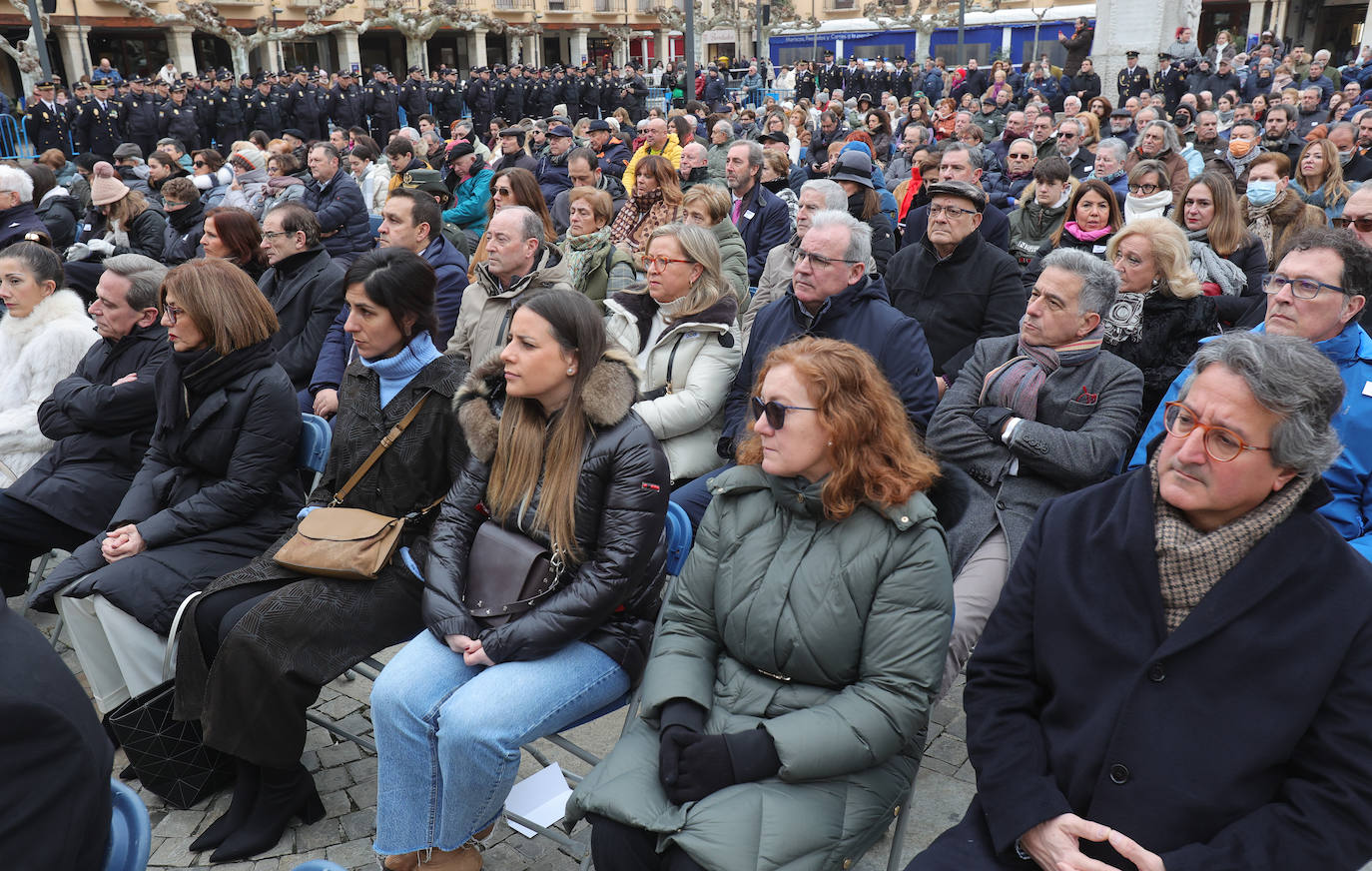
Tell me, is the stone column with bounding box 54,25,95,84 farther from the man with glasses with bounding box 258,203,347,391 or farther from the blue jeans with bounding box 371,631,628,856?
the blue jeans with bounding box 371,631,628,856

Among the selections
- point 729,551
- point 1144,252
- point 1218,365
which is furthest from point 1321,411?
point 1144,252

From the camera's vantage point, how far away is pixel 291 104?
907 inches

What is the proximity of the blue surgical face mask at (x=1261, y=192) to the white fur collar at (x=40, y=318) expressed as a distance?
6.69 m

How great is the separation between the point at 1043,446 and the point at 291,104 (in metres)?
23.7

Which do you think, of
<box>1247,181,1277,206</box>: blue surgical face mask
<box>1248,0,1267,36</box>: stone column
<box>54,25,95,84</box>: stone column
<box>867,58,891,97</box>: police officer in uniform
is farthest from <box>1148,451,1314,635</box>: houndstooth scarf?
<box>1248,0,1267,36</box>: stone column

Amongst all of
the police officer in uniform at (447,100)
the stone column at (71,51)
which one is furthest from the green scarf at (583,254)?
the stone column at (71,51)

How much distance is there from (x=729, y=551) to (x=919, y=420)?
5.10ft

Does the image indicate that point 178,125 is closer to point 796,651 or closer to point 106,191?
point 106,191

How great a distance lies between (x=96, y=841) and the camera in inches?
69.1

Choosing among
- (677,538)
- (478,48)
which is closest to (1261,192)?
(677,538)

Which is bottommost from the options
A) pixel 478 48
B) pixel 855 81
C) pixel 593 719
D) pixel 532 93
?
pixel 593 719

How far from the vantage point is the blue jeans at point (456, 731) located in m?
2.62

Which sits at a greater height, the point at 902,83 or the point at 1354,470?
the point at 902,83

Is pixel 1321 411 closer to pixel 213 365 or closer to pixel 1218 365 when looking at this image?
pixel 1218 365
